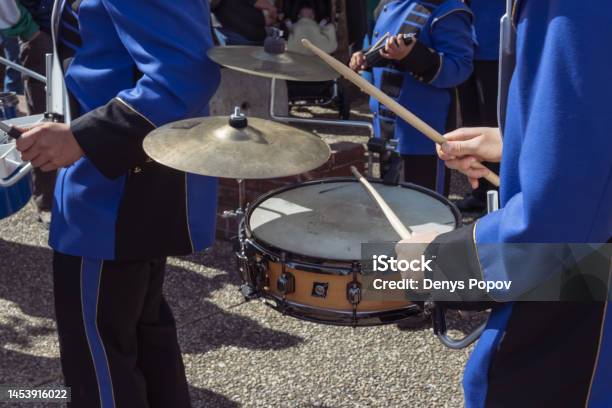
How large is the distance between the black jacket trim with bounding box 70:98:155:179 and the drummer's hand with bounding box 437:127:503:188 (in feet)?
2.41

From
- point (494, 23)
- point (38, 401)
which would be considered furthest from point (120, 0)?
point (494, 23)

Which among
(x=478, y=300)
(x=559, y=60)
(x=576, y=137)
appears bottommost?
(x=478, y=300)

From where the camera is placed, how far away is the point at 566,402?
128 centimetres

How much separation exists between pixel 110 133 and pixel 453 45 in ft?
7.41

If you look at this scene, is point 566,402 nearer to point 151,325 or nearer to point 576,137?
point 576,137

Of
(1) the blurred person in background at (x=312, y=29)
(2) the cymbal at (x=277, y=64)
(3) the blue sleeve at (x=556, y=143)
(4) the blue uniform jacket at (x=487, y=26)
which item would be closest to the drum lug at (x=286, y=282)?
(2) the cymbal at (x=277, y=64)

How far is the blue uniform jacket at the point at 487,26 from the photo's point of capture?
182 inches

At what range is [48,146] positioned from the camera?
6.18 ft

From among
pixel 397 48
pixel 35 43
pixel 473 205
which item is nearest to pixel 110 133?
pixel 397 48

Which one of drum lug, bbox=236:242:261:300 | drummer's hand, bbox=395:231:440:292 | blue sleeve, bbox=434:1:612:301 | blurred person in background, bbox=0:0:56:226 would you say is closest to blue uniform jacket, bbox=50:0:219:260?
drum lug, bbox=236:242:261:300

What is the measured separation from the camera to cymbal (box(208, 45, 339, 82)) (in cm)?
232

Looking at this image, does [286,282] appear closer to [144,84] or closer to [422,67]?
[144,84]

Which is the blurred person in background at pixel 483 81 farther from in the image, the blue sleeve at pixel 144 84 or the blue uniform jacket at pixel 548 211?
the blue uniform jacket at pixel 548 211

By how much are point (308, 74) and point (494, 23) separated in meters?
2.63
